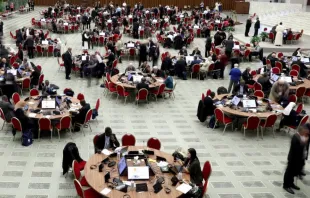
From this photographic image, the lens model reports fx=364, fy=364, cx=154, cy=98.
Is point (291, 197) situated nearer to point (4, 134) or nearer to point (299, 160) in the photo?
point (299, 160)

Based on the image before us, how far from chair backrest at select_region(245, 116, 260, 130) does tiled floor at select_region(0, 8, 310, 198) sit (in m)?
Result: 0.49

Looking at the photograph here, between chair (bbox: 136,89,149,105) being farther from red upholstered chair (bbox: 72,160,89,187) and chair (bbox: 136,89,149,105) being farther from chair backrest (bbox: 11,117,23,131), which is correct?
red upholstered chair (bbox: 72,160,89,187)

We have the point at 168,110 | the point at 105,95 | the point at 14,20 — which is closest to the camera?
the point at 168,110

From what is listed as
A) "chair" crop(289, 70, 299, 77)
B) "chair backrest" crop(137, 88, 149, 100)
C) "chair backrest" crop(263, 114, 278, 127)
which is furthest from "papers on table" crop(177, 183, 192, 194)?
"chair" crop(289, 70, 299, 77)

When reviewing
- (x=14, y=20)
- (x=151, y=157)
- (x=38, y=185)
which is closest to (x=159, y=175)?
(x=151, y=157)

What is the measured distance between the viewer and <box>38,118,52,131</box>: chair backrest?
36.3ft

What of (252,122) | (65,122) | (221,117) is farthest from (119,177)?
(252,122)

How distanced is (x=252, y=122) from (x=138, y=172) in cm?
536

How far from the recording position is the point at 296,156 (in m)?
8.55

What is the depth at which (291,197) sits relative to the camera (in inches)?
351

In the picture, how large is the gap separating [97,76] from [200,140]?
7823mm

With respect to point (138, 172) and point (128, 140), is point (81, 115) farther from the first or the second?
point (138, 172)

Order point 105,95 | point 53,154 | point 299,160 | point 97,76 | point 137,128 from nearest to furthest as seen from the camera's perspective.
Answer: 1. point 299,160
2. point 53,154
3. point 137,128
4. point 105,95
5. point 97,76

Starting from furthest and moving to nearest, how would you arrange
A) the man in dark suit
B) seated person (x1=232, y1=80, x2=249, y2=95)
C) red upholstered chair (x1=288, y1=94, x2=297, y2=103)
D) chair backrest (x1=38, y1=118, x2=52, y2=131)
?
seated person (x1=232, y1=80, x2=249, y2=95)
red upholstered chair (x1=288, y1=94, x2=297, y2=103)
chair backrest (x1=38, y1=118, x2=52, y2=131)
the man in dark suit
